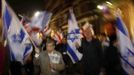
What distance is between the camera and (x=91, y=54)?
8.73m

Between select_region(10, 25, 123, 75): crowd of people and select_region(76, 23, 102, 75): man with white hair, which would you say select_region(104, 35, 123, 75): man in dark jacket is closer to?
select_region(10, 25, 123, 75): crowd of people

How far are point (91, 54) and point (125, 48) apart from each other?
2.78 feet

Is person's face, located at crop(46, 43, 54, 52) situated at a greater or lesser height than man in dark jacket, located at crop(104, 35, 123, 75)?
greater

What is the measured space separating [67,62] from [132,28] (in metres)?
2.12

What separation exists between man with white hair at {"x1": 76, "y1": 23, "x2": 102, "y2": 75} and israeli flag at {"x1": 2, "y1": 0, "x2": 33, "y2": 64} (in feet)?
5.12

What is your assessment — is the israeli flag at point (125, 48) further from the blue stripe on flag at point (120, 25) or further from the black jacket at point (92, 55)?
the black jacket at point (92, 55)

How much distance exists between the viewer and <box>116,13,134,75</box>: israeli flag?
8.84 meters

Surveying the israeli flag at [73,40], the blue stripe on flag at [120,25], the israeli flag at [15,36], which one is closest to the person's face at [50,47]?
the israeli flag at [15,36]

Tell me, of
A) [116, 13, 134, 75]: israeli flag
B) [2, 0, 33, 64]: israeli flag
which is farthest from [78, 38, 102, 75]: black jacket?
[2, 0, 33, 64]: israeli flag

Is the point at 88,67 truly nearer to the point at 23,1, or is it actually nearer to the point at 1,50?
the point at 1,50

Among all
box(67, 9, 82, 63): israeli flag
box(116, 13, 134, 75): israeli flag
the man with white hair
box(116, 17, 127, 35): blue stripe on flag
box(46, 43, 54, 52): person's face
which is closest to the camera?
box(46, 43, 54, 52): person's face

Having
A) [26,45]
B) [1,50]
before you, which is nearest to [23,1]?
[26,45]

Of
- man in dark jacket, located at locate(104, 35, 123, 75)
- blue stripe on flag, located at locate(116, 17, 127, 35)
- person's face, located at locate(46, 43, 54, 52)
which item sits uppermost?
person's face, located at locate(46, 43, 54, 52)

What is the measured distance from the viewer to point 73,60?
11.5 metres
